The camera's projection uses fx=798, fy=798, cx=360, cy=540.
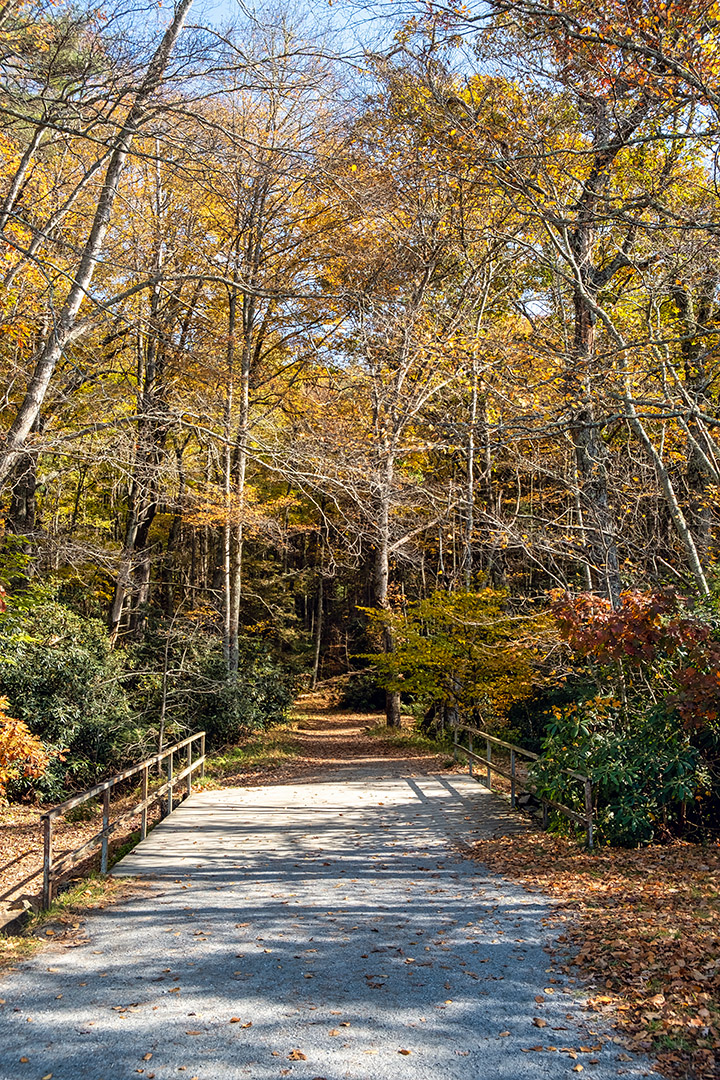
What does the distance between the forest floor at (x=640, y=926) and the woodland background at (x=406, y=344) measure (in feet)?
2.44

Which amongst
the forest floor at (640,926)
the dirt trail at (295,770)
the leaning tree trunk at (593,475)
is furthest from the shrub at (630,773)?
the dirt trail at (295,770)

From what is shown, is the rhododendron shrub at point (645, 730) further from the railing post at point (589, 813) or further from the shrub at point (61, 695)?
the shrub at point (61, 695)

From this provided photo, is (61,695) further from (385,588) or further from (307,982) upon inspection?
(307,982)

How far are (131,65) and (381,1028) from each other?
781 centimetres

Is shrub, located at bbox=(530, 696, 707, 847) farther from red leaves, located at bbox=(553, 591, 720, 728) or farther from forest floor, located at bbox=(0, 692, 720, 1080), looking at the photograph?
red leaves, located at bbox=(553, 591, 720, 728)

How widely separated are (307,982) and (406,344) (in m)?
10.9

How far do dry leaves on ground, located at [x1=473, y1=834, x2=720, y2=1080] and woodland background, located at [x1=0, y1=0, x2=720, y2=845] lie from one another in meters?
0.67

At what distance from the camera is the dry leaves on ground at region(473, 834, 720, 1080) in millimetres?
4078

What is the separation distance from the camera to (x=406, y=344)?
13.8 m

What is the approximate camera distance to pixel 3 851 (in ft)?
36.7

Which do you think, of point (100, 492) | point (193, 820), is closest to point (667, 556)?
point (193, 820)

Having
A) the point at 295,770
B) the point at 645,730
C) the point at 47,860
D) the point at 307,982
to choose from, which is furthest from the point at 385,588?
the point at 307,982

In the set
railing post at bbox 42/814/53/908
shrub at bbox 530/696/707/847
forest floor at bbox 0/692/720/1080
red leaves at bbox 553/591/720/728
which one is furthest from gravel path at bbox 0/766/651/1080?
red leaves at bbox 553/591/720/728

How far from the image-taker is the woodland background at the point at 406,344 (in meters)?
7.25
